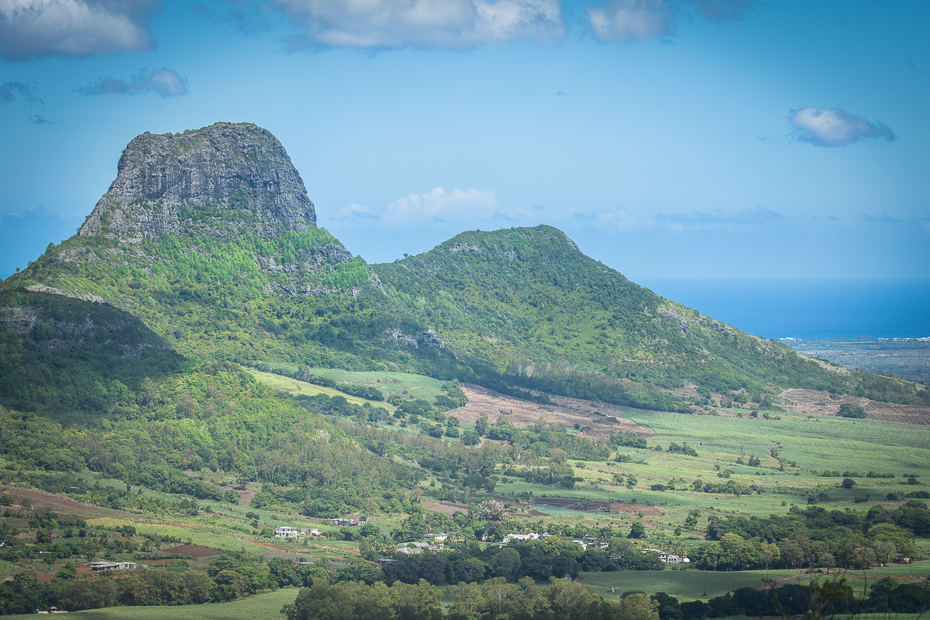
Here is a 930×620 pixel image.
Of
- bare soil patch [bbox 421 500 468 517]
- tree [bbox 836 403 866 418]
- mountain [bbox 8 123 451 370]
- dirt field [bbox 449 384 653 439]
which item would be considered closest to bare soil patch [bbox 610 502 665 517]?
bare soil patch [bbox 421 500 468 517]

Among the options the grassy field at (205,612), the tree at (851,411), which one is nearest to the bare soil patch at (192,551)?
the grassy field at (205,612)

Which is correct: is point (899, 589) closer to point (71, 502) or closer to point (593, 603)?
point (593, 603)

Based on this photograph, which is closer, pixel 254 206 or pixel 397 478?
pixel 397 478

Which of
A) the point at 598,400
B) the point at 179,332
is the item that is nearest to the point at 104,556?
the point at 179,332

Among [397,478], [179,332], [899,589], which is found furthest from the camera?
[179,332]

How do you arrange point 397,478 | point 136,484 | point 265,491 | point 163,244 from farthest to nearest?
point 163,244 → point 397,478 → point 265,491 → point 136,484

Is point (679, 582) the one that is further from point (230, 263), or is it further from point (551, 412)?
point (230, 263)
